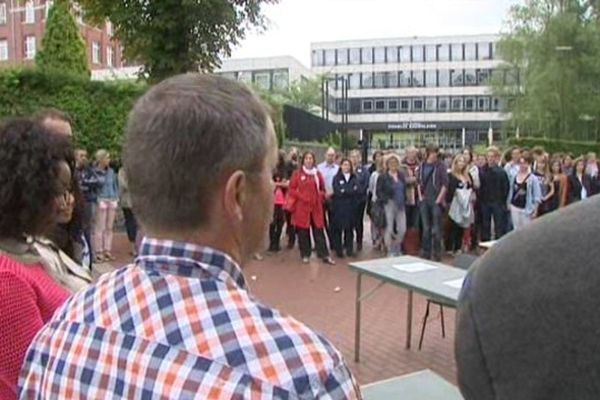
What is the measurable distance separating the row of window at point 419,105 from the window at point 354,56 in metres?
4.26

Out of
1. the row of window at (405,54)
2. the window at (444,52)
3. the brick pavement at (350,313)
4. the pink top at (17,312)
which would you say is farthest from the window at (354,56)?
the pink top at (17,312)

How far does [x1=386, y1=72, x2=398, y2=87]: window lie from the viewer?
76.9m

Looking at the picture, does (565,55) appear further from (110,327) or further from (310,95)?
(110,327)

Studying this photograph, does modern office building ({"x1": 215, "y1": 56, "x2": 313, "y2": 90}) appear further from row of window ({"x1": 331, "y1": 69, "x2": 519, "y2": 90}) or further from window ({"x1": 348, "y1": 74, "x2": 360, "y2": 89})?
window ({"x1": 348, "y1": 74, "x2": 360, "y2": 89})

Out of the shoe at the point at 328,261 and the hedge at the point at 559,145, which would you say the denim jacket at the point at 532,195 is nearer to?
the shoe at the point at 328,261

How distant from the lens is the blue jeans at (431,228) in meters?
10.9

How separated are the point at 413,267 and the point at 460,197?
5.82 m

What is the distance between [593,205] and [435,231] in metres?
10.5

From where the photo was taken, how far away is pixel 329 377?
0.97 metres

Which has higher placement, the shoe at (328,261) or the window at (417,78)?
the window at (417,78)

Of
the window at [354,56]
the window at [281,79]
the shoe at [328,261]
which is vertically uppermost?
the window at [354,56]

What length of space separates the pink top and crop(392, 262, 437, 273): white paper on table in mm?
3909

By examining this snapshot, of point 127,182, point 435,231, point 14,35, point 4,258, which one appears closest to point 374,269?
point 4,258

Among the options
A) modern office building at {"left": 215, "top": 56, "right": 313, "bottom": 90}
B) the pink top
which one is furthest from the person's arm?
modern office building at {"left": 215, "top": 56, "right": 313, "bottom": 90}
